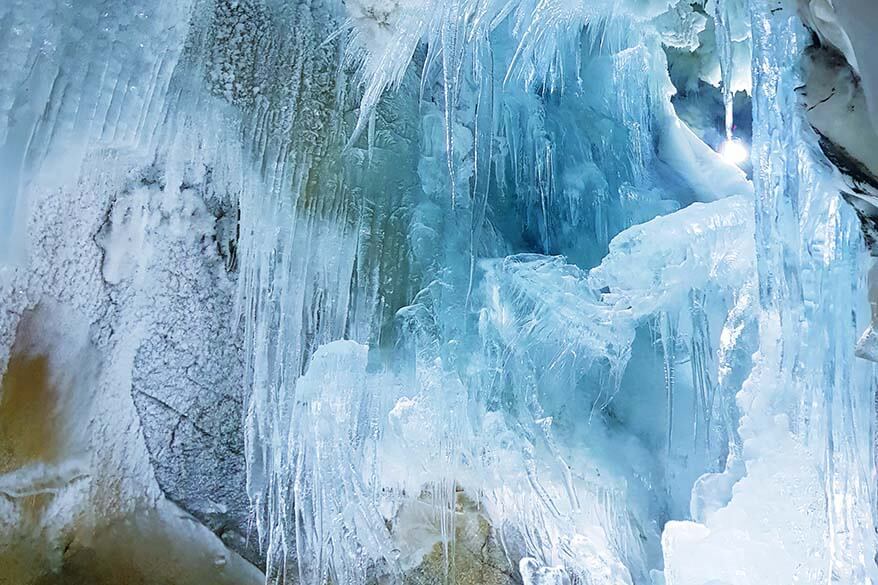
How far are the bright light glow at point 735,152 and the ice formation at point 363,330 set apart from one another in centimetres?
224

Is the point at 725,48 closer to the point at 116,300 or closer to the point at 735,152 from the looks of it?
the point at 116,300

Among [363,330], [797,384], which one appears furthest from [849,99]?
[363,330]

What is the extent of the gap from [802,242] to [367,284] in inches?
75.4

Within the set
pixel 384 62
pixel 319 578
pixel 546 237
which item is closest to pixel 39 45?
pixel 384 62

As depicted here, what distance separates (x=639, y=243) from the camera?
147 inches

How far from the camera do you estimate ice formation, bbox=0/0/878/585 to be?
2799mm

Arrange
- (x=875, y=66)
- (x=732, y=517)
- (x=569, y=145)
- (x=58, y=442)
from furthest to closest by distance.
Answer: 1. (x=569, y=145)
2. (x=58, y=442)
3. (x=732, y=517)
4. (x=875, y=66)

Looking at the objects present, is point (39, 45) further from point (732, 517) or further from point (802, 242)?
point (732, 517)

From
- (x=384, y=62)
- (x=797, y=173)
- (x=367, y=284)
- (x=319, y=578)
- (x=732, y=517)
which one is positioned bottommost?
(x=319, y=578)

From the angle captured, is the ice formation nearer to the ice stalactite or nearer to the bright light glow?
the ice stalactite

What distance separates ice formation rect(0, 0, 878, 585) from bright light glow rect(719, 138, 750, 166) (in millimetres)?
2236

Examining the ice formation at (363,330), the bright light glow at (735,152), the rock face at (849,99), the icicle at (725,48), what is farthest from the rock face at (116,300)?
the bright light glow at (735,152)

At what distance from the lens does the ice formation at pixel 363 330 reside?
9.18 feet

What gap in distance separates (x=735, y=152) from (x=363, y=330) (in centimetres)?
390
